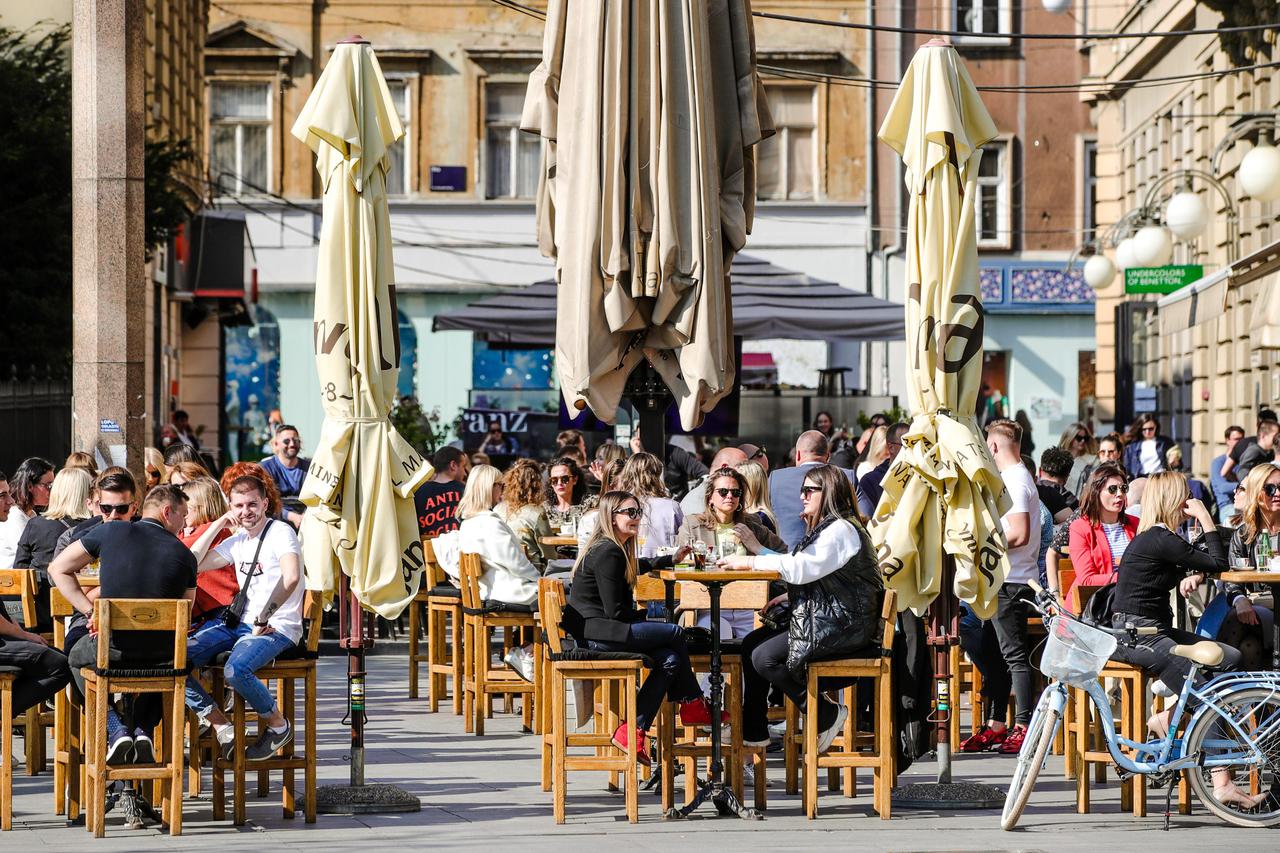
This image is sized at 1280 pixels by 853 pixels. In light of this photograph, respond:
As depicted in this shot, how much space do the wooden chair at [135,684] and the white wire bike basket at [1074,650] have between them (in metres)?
3.80

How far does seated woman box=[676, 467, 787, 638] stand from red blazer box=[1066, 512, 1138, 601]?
5.66 ft

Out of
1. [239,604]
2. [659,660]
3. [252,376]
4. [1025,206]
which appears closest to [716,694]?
[659,660]

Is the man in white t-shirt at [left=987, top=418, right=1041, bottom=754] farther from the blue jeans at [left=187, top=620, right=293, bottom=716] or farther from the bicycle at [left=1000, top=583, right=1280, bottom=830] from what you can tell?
the blue jeans at [left=187, top=620, right=293, bottom=716]

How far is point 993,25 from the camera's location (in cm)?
4138

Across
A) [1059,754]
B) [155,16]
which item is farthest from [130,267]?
[155,16]

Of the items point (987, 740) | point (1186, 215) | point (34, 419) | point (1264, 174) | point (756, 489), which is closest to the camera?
point (987, 740)

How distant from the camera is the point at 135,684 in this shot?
360 inches

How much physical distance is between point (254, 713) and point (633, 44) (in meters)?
4.01

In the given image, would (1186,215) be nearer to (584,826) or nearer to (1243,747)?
(1243,747)

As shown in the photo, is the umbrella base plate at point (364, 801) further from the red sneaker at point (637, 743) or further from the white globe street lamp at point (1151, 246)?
the white globe street lamp at point (1151, 246)

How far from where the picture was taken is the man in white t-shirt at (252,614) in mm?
9641

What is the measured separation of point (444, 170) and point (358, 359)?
30033mm

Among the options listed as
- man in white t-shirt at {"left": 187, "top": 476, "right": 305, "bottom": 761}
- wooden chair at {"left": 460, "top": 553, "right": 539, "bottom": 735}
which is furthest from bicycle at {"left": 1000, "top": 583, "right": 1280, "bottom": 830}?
wooden chair at {"left": 460, "top": 553, "right": 539, "bottom": 735}

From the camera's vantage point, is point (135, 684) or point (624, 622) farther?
point (624, 622)
